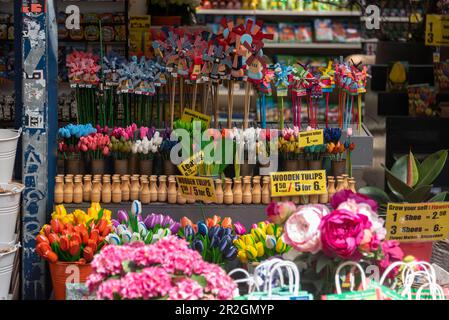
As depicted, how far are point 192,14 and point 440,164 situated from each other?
18.1 ft

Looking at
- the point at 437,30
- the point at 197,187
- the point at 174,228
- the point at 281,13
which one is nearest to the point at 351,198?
the point at 174,228

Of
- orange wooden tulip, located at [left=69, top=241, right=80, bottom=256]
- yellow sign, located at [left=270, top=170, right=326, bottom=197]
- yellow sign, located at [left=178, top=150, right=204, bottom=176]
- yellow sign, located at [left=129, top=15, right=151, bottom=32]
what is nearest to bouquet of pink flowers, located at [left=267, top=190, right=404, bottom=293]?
orange wooden tulip, located at [left=69, top=241, right=80, bottom=256]

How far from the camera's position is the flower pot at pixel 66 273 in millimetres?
3730

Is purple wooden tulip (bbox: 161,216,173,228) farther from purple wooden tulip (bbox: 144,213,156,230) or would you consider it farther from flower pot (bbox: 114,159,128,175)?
flower pot (bbox: 114,159,128,175)

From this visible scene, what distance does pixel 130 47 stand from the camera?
7.62 metres

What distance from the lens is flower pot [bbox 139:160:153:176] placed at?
15.6 feet

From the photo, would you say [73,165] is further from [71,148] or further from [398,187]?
[398,187]

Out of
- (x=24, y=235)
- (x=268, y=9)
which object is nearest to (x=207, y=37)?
(x=24, y=235)

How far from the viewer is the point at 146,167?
477cm

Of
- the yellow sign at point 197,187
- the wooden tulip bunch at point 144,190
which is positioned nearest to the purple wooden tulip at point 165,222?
the yellow sign at point 197,187

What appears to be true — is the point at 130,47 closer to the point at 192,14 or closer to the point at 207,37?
the point at 192,14

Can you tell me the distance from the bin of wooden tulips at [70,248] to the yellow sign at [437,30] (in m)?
4.34

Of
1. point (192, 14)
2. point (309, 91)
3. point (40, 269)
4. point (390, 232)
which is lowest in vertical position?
point (40, 269)

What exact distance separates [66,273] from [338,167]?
1690 mm
